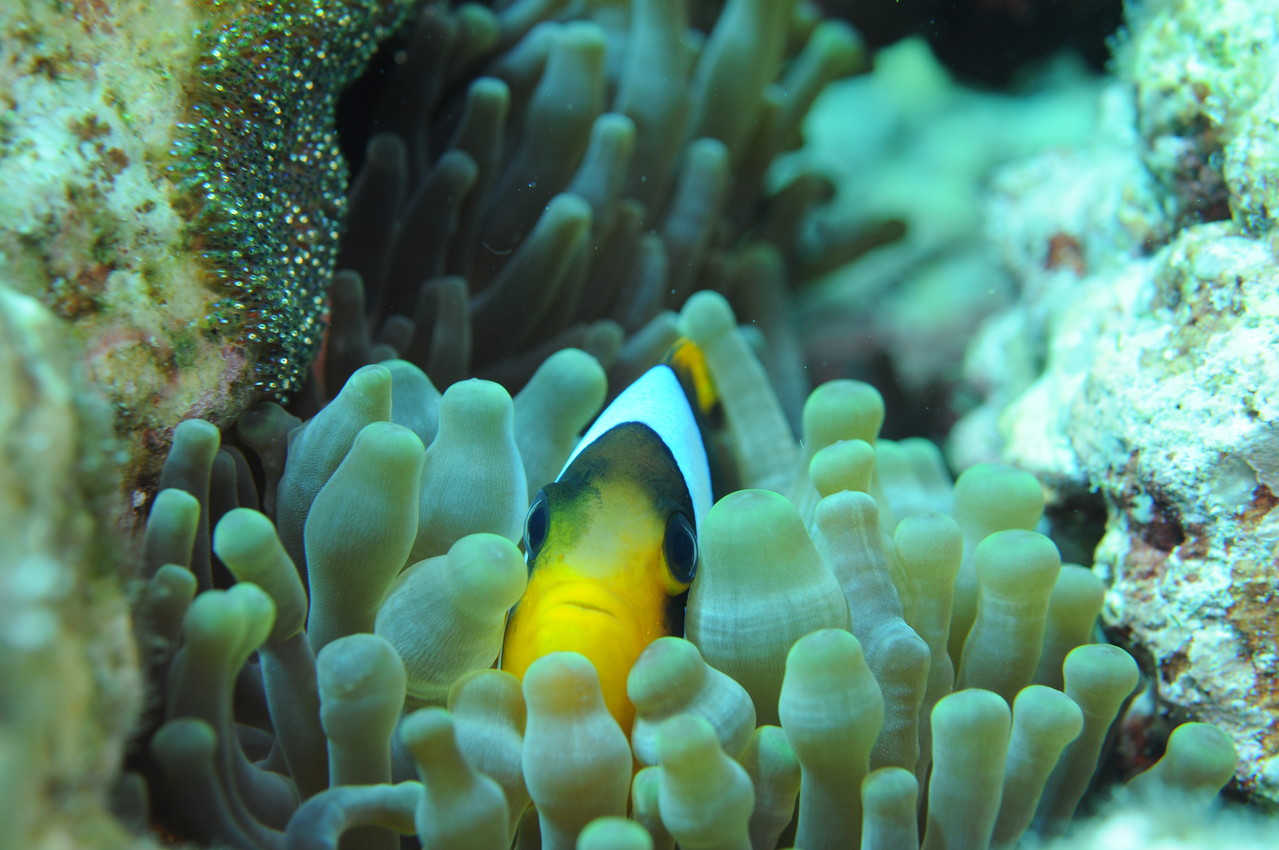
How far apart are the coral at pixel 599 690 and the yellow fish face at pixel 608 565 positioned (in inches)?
1.7

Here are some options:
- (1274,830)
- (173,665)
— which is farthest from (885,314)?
(173,665)

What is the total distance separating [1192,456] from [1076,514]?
451 millimetres

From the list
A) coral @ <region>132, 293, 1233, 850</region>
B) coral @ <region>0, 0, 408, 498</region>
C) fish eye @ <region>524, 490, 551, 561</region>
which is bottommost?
coral @ <region>132, 293, 1233, 850</region>

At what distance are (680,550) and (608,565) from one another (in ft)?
0.34

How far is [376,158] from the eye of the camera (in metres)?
1.76

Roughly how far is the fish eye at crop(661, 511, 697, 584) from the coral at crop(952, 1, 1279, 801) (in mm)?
733

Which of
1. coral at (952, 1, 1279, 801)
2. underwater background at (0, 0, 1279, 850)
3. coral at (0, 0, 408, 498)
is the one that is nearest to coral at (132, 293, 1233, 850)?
underwater background at (0, 0, 1279, 850)

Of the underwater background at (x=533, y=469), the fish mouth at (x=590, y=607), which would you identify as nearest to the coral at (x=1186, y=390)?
the underwater background at (x=533, y=469)

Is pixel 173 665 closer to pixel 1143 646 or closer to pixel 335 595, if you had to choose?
pixel 335 595

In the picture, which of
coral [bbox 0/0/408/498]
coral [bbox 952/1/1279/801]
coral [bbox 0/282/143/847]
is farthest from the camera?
coral [bbox 952/1/1279/801]

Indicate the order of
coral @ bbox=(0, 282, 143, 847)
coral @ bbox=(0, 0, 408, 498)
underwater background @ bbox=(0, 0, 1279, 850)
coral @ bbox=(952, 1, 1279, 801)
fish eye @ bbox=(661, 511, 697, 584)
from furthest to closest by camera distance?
coral @ bbox=(952, 1, 1279, 801)
fish eye @ bbox=(661, 511, 697, 584)
coral @ bbox=(0, 0, 408, 498)
underwater background @ bbox=(0, 0, 1279, 850)
coral @ bbox=(0, 282, 143, 847)

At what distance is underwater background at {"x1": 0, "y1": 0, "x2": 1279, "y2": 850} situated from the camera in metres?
0.82

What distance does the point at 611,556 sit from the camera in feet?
3.64

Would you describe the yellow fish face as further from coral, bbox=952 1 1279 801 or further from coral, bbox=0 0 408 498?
coral, bbox=952 1 1279 801
